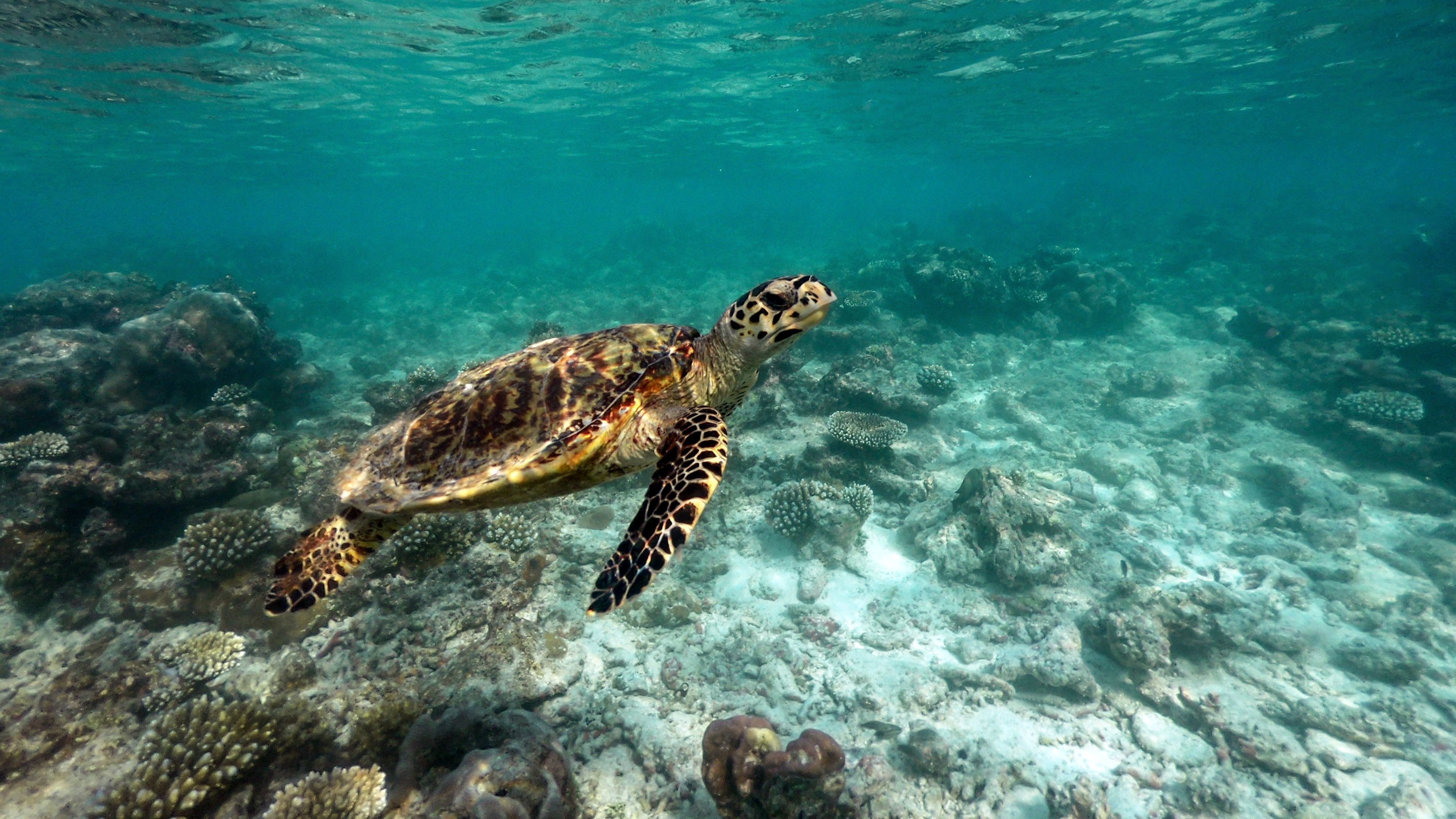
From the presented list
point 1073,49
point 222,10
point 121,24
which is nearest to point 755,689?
point 222,10

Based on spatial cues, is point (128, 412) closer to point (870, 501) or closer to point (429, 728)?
point (429, 728)

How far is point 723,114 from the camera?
103 ft

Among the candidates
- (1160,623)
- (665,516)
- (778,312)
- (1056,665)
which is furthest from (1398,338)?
(665,516)

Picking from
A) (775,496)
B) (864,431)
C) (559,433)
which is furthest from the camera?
(864,431)

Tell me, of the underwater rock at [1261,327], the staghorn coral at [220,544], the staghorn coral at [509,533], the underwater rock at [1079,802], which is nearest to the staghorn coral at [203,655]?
the staghorn coral at [220,544]

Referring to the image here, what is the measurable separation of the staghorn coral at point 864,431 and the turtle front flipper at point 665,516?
234 inches

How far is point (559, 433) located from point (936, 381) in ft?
35.6

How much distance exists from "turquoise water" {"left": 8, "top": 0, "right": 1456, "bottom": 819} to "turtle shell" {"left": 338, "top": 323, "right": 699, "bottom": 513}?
0.09 meters

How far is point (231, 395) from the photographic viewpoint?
1074 centimetres

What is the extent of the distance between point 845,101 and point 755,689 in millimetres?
31166

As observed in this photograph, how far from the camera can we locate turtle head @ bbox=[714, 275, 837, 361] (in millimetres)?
3746

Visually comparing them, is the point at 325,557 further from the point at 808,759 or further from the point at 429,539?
the point at 808,759

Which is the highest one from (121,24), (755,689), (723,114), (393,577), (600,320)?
(121,24)

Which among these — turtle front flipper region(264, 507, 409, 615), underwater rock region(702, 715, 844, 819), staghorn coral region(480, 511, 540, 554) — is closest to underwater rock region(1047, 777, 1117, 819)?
underwater rock region(702, 715, 844, 819)
